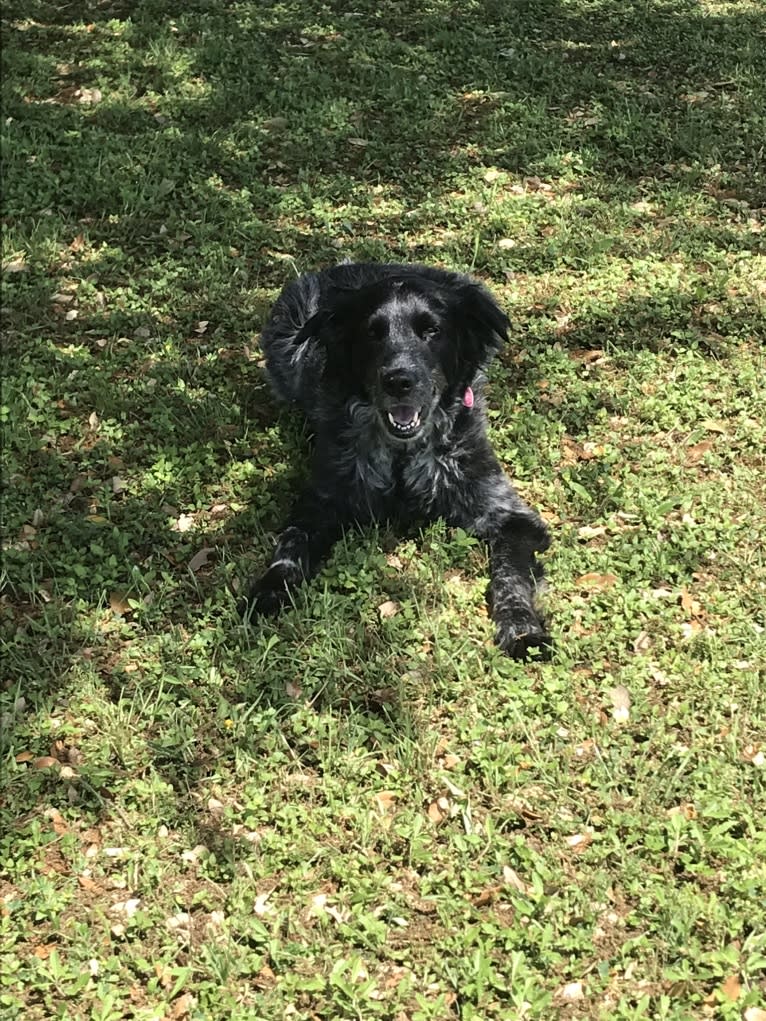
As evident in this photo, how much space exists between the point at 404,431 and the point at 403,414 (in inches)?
3.5

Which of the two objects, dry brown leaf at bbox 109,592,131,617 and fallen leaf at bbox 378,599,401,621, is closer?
fallen leaf at bbox 378,599,401,621

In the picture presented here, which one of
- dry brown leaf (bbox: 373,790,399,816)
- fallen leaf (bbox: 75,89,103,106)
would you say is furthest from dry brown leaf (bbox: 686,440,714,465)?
fallen leaf (bbox: 75,89,103,106)

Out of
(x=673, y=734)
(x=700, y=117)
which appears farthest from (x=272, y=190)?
(x=673, y=734)

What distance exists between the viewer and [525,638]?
→ 439 cm

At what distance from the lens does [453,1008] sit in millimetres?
3240

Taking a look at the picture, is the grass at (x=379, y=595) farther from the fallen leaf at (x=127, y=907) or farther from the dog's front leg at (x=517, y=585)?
the dog's front leg at (x=517, y=585)

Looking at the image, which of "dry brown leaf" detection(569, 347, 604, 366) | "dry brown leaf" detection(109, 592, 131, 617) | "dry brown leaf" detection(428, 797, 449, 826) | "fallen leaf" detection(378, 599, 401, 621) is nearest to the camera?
"dry brown leaf" detection(428, 797, 449, 826)

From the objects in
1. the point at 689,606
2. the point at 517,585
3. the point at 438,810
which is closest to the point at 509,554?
the point at 517,585

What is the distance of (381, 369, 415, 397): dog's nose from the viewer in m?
4.73

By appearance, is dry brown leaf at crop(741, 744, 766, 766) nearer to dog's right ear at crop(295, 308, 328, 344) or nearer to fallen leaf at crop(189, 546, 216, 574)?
fallen leaf at crop(189, 546, 216, 574)

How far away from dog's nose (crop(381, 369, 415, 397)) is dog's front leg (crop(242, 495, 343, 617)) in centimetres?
80

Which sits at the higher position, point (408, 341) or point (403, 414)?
point (408, 341)

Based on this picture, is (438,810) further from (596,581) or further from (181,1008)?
(596,581)

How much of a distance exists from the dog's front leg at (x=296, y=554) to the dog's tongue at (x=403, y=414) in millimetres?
636
